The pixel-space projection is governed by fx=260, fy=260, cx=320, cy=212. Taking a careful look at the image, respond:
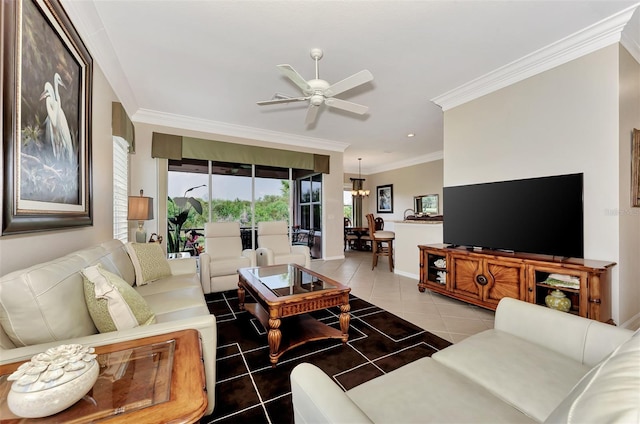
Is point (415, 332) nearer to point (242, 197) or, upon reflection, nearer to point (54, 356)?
point (54, 356)

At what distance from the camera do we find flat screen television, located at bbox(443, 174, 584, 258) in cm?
241

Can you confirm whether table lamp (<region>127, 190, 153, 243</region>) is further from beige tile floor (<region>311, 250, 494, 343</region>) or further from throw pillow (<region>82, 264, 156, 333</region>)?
beige tile floor (<region>311, 250, 494, 343</region>)

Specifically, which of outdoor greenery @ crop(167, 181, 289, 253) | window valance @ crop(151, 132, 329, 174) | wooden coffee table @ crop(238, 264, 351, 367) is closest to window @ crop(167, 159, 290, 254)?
outdoor greenery @ crop(167, 181, 289, 253)

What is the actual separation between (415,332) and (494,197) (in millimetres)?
1765

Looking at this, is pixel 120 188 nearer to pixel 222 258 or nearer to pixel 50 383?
pixel 222 258

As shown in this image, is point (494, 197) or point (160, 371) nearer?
point (160, 371)

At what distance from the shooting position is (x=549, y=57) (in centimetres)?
259

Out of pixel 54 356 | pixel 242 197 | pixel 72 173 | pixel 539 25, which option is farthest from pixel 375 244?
pixel 54 356

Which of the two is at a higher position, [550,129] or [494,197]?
[550,129]

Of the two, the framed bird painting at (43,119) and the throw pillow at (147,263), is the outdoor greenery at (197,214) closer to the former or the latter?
the throw pillow at (147,263)

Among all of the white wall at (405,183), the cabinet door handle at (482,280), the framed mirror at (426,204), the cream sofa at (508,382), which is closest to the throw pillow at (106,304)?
the cream sofa at (508,382)

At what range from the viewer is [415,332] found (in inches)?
94.8

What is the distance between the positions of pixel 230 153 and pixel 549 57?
4644 millimetres

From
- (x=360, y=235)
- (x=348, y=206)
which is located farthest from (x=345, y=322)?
(x=348, y=206)
